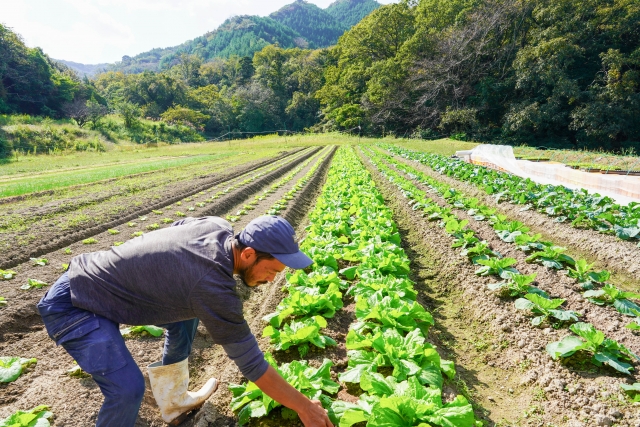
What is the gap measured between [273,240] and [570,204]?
8098 mm

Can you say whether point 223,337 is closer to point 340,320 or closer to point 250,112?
point 340,320

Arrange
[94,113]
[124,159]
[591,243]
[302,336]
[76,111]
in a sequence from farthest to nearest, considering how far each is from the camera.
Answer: [76,111] → [94,113] → [124,159] → [591,243] → [302,336]

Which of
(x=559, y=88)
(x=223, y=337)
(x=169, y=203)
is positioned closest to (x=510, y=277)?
(x=223, y=337)

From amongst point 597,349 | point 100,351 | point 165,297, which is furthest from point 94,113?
point 597,349

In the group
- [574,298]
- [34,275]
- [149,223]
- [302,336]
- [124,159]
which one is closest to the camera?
[302,336]

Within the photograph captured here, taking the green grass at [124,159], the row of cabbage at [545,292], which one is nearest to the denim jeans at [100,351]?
the row of cabbage at [545,292]

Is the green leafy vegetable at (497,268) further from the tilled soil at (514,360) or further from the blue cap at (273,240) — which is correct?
the blue cap at (273,240)

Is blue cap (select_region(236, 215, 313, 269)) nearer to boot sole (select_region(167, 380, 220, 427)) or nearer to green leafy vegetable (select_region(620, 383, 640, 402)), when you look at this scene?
boot sole (select_region(167, 380, 220, 427))

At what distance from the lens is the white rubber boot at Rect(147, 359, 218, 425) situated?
2.75 meters

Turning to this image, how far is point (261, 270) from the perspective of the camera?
2.06 metres

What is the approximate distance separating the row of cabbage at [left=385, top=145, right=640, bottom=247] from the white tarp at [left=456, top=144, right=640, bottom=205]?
1.08m

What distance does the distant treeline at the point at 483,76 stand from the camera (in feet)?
86.2

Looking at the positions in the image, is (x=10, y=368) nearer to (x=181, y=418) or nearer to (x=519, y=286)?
(x=181, y=418)

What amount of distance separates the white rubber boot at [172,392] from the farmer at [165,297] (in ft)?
2.21
